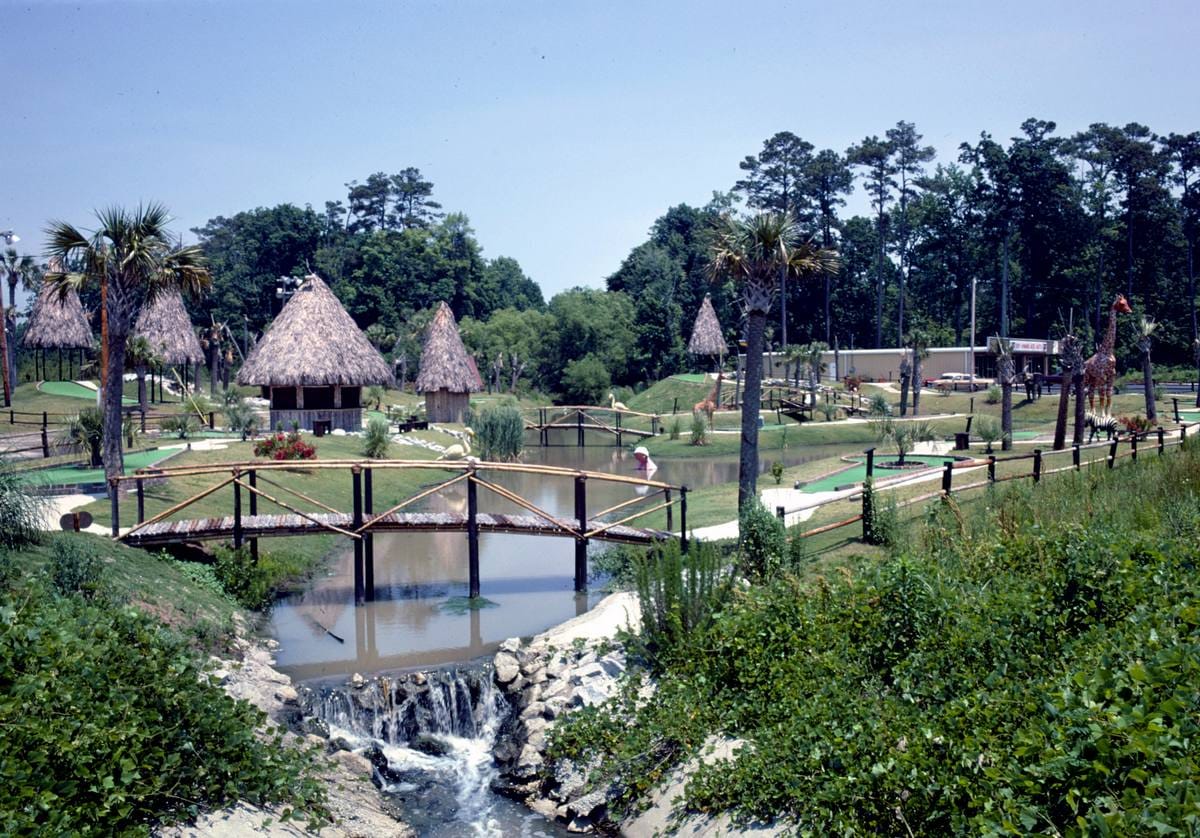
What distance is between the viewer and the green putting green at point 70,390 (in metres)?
43.0

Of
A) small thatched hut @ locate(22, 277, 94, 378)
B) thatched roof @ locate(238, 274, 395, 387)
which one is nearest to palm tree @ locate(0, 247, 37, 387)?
small thatched hut @ locate(22, 277, 94, 378)

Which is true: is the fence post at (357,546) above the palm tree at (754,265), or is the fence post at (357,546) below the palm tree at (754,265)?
below

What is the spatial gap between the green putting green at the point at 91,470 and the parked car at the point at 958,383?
130ft

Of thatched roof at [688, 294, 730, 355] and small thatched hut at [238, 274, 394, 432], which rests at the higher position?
thatched roof at [688, 294, 730, 355]

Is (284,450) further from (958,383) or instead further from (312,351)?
(958,383)

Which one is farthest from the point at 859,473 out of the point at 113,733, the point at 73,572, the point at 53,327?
the point at 53,327

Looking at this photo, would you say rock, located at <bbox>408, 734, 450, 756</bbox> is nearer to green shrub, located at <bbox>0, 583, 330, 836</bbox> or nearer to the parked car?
green shrub, located at <bbox>0, 583, 330, 836</bbox>

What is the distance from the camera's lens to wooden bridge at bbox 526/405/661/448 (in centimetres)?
4484

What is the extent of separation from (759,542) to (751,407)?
379 centimetres

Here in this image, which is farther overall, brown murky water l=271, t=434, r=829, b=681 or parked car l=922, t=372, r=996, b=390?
parked car l=922, t=372, r=996, b=390

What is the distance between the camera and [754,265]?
56.5ft

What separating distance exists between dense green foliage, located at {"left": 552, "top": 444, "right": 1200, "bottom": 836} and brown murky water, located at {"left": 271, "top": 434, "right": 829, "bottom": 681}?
435 centimetres

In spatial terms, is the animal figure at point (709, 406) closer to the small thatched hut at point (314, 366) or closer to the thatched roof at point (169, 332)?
the small thatched hut at point (314, 366)

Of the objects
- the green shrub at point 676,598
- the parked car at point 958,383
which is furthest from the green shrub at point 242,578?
the parked car at point 958,383
